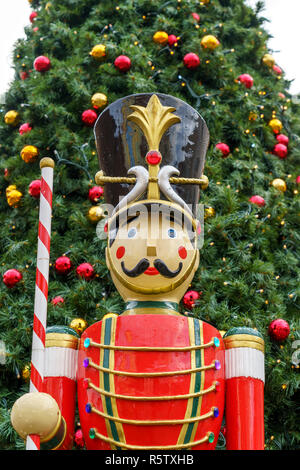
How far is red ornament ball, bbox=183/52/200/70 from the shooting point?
4.50 meters

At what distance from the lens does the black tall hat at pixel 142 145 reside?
283cm

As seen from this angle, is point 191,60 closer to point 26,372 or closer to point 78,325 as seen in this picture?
point 78,325

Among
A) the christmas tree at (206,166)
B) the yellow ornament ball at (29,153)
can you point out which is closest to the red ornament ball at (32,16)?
the christmas tree at (206,166)

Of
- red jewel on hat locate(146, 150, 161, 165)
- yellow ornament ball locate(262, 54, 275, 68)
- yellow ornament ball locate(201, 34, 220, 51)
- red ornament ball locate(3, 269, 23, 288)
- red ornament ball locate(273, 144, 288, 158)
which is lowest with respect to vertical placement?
red ornament ball locate(3, 269, 23, 288)

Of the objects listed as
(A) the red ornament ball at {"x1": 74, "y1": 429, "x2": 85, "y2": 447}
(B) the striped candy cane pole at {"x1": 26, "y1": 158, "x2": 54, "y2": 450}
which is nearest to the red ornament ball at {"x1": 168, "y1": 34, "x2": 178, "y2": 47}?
(B) the striped candy cane pole at {"x1": 26, "y1": 158, "x2": 54, "y2": 450}

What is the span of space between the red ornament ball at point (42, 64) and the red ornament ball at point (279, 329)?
249 cm

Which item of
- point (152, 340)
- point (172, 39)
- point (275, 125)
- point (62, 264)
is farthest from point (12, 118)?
point (152, 340)

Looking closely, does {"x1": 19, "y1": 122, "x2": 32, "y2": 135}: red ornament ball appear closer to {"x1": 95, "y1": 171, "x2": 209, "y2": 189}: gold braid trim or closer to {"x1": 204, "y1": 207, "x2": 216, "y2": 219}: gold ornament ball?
{"x1": 204, "y1": 207, "x2": 216, "y2": 219}: gold ornament ball

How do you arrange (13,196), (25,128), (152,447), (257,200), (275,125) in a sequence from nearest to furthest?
(152,447) < (257,200) < (13,196) < (25,128) < (275,125)

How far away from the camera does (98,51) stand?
176 inches

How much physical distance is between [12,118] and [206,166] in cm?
164

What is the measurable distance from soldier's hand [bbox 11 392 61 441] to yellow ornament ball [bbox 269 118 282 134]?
3.21 m

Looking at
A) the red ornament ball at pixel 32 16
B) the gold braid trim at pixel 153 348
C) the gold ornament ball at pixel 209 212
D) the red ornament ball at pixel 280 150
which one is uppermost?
the red ornament ball at pixel 32 16

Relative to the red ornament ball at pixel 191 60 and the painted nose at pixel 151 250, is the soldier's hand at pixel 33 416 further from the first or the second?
the red ornament ball at pixel 191 60
